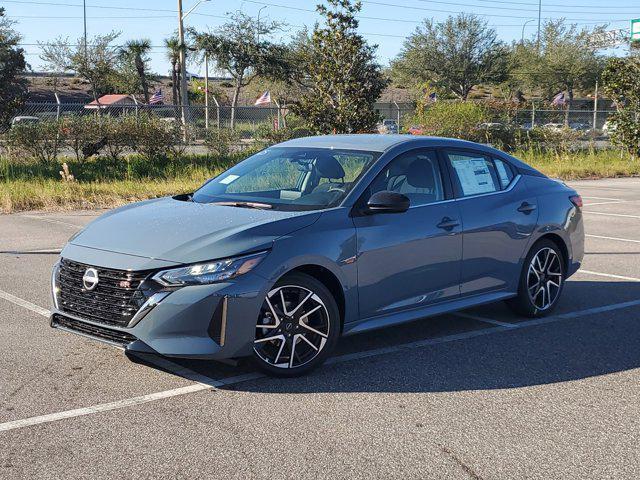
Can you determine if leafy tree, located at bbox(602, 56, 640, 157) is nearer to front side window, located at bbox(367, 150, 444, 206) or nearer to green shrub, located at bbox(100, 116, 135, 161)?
green shrub, located at bbox(100, 116, 135, 161)

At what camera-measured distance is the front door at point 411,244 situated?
5.71 m

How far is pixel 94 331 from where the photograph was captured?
17.1 ft

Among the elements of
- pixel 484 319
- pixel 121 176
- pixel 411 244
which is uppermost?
pixel 411 244

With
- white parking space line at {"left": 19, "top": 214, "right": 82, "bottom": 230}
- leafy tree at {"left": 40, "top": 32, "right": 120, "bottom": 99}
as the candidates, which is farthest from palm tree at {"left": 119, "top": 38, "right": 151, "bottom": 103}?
white parking space line at {"left": 19, "top": 214, "right": 82, "bottom": 230}

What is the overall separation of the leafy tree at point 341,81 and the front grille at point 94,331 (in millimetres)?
15770

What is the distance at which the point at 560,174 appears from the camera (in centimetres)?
2395

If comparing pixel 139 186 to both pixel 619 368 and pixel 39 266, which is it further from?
pixel 619 368

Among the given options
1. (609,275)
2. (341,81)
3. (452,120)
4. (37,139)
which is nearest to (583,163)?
(452,120)

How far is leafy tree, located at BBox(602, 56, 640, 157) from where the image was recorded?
2781 cm

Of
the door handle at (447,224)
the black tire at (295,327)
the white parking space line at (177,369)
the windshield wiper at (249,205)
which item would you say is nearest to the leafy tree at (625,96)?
the door handle at (447,224)

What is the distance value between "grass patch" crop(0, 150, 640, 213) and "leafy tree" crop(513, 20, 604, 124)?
143 feet

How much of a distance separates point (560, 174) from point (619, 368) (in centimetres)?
1900

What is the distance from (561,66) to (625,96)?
4260 cm

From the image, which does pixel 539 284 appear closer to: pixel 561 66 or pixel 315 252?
pixel 315 252
